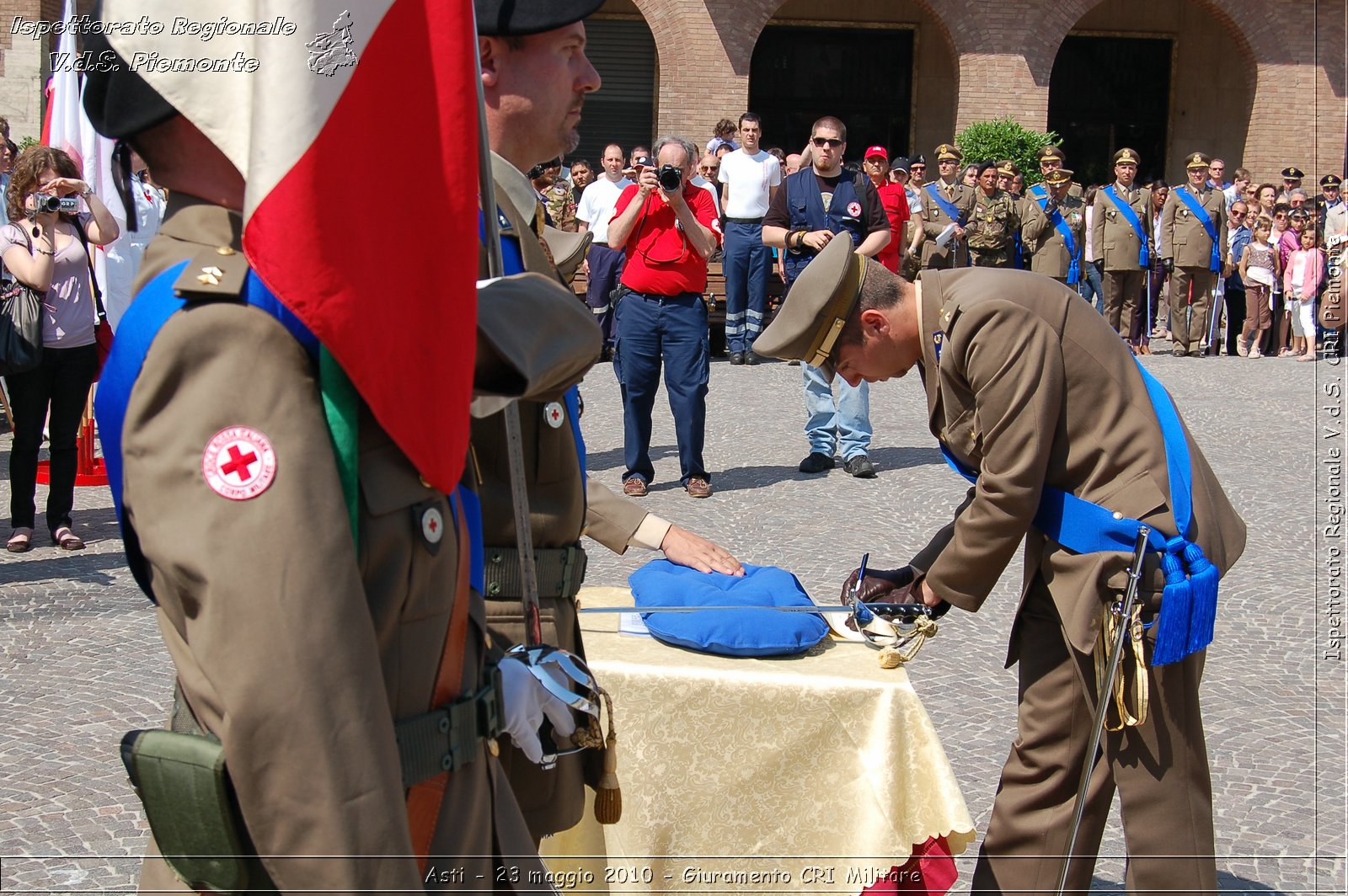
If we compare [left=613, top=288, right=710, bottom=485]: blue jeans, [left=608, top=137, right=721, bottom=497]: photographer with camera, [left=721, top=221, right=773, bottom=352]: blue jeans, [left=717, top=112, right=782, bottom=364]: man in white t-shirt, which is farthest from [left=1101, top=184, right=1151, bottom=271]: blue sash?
[left=613, top=288, right=710, bottom=485]: blue jeans

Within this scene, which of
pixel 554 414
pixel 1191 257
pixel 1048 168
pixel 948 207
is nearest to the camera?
pixel 554 414

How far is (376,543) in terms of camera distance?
1.34m

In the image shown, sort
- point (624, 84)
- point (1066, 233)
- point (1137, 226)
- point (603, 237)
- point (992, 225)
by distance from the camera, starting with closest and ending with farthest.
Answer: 1. point (603, 237)
2. point (992, 225)
3. point (1066, 233)
4. point (1137, 226)
5. point (624, 84)

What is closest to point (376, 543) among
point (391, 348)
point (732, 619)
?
point (391, 348)

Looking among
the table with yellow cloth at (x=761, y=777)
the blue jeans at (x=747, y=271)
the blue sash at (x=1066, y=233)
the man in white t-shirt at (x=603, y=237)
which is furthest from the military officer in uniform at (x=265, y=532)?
the blue sash at (x=1066, y=233)

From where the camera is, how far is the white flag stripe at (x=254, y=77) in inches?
47.8

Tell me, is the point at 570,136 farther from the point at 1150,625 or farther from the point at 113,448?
the point at 1150,625

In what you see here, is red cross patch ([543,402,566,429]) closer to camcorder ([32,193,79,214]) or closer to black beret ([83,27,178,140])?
black beret ([83,27,178,140])

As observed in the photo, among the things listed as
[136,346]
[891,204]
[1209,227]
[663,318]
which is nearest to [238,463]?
[136,346]

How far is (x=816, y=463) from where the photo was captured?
29.3ft

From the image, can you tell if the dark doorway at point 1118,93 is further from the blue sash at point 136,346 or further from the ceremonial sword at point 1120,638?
the blue sash at point 136,346

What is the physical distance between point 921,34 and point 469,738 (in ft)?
88.9

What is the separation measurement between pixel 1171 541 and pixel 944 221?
12.9 metres

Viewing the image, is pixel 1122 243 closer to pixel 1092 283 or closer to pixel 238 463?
pixel 1092 283
